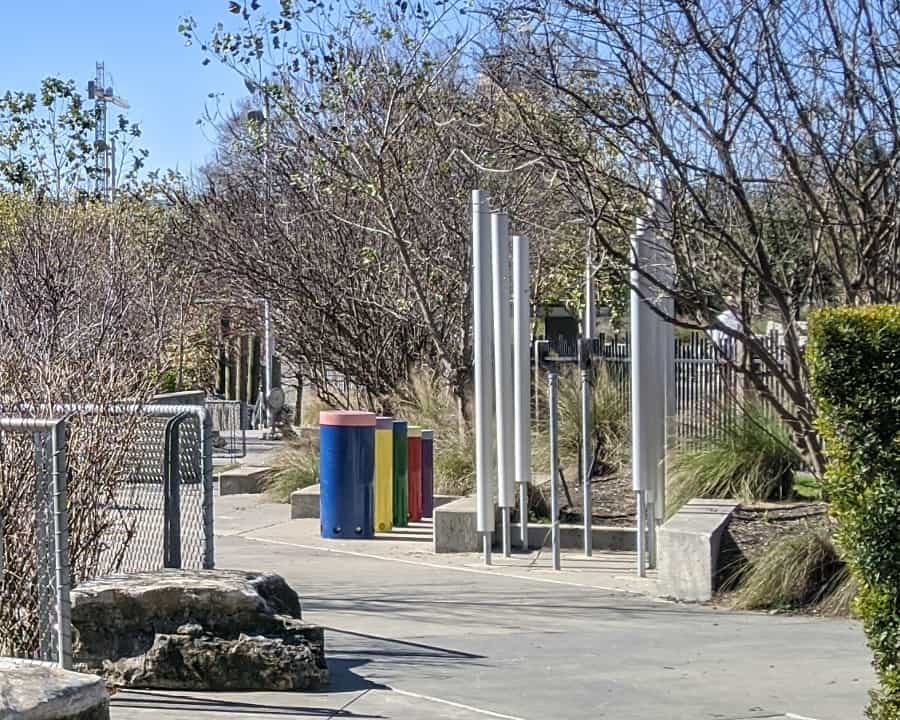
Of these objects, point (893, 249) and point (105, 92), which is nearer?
point (893, 249)

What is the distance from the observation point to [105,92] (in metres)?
29.6

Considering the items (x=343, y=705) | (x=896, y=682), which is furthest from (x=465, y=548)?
(x=896, y=682)

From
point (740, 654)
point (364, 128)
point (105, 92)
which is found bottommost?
point (740, 654)

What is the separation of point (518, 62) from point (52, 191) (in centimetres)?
1857

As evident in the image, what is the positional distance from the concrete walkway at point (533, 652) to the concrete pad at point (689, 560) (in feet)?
0.61

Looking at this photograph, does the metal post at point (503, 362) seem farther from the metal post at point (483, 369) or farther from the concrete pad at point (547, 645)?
the concrete pad at point (547, 645)

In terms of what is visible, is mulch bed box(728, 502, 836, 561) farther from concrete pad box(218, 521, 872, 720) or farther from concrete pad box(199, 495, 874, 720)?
concrete pad box(218, 521, 872, 720)

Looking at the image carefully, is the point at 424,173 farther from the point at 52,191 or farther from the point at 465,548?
the point at 52,191

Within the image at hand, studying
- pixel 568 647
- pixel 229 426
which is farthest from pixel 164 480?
pixel 229 426

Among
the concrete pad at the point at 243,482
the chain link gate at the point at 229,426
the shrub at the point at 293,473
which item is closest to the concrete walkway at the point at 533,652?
the shrub at the point at 293,473

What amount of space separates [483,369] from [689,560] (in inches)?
103

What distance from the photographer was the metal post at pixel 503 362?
11.9 meters

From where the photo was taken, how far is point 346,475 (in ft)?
45.0

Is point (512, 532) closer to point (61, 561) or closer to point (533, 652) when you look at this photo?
point (533, 652)
